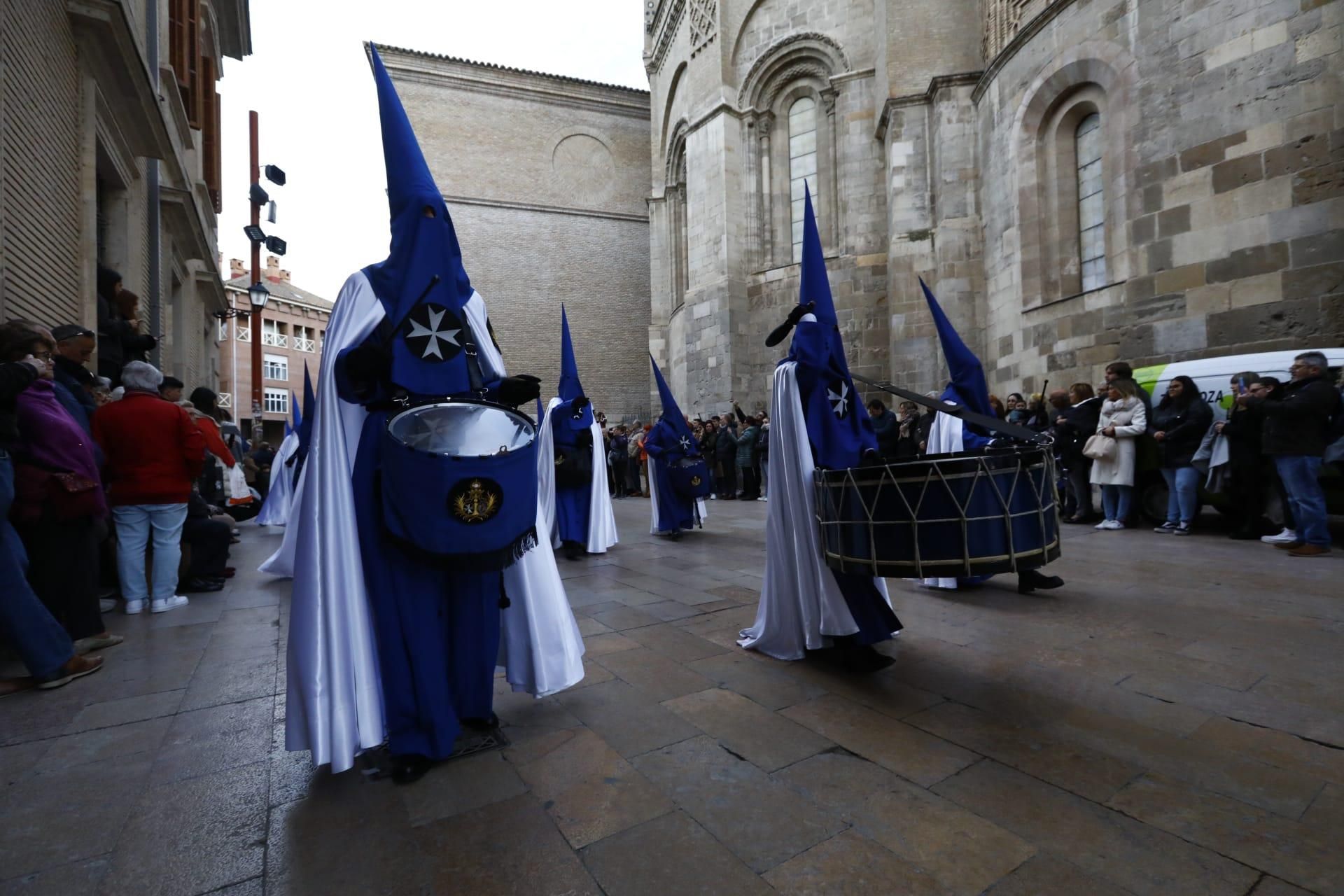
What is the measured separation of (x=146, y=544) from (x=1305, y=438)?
9666mm

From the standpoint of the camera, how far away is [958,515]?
8.61ft

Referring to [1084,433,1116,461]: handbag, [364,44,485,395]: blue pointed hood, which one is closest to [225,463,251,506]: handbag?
[364,44,485,395]: blue pointed hood

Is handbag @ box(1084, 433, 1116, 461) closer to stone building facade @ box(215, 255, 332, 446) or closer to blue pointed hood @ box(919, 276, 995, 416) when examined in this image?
blue pointed hood @ box(919, 276, 995, 416)

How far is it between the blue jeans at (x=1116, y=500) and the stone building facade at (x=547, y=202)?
2286 cm

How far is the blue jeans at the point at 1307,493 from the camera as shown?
596 centimetres

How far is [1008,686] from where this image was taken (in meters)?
3.16

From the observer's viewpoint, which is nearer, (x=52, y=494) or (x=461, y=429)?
(x=461, y=429)

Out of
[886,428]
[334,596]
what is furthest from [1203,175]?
[334,596]

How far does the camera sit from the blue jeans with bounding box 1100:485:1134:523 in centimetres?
807

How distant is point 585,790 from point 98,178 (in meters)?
10.3

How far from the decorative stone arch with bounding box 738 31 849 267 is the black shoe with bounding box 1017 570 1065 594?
14407 mm

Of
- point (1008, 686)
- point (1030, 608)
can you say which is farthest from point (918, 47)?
point (1008, 686)

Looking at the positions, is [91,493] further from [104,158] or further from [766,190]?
[766,190]

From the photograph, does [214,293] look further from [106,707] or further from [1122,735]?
→ [1122,735]
